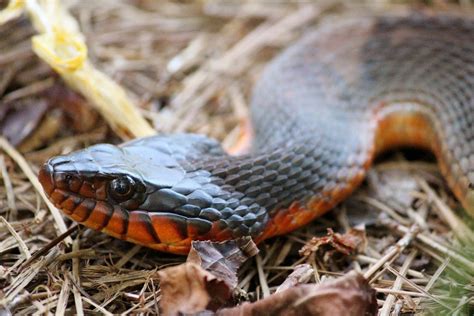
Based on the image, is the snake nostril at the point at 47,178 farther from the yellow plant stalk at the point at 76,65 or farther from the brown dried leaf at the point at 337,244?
the brown dried leaf at the point at 337,244

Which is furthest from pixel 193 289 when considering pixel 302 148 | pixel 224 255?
pixel 302 148

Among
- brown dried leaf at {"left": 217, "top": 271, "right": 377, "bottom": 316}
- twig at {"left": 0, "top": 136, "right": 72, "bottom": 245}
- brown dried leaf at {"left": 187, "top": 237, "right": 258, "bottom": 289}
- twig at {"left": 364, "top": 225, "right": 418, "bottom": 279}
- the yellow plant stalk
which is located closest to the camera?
brown dried leaf at {"left": 217, "top": 271, "right": 377, "bottom": 316}

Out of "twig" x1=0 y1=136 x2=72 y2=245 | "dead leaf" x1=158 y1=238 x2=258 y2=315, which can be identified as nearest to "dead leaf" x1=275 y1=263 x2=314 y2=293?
"dead leaf" x1=158 y1=238 x2=258 y2=315

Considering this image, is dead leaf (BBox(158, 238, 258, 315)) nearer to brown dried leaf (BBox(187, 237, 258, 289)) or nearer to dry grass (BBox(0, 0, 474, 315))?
brown dried leaf (BBox(187, 237, 258, 289))

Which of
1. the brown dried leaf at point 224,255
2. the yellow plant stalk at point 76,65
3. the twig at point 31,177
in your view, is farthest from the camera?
the yellow plant stalk at point 76,65

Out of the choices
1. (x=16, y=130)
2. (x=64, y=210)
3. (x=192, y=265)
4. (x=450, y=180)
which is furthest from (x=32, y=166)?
(x=450, y=180)

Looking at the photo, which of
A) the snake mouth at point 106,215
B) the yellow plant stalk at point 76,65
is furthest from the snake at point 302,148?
the yellow plant stalk at point 76,65

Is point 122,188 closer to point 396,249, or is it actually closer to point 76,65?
point 76,65
